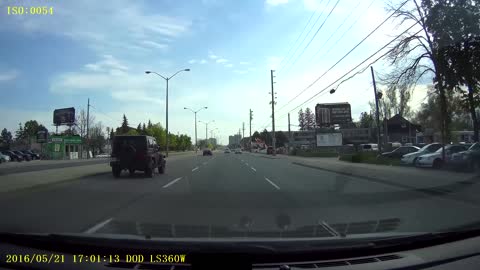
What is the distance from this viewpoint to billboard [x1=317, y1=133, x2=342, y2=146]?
258 feet

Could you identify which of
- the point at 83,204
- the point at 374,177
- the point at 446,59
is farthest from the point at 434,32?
the point at 83,204

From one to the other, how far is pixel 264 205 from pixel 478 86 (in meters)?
18.8

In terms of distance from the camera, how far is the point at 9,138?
161750 mm

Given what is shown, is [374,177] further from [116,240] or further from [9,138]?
[9,138]

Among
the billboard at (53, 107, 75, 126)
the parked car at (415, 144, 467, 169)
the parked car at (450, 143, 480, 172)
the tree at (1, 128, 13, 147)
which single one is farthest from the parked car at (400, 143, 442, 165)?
the tree at (1, 128, 13, 147)

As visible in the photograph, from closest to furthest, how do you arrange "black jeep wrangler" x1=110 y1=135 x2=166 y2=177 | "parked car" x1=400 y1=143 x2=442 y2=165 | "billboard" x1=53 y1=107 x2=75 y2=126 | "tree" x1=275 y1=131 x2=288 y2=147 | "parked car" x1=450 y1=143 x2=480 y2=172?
"parked car" x1=450 y1=143 x2=480 y2=172 → "black jeep wrangler" x1=110 y1=135 x2=166 y2=177 → "parked car" x1=400 y1=143 x2=442 y2=165 → "billboard" x1=53 y1=107 x2=75 y2=126 → "tree" x1=275 y1=131 x2=288 y2=147

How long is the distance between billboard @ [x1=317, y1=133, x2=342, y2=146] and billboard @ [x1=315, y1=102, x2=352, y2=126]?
350 centimetres

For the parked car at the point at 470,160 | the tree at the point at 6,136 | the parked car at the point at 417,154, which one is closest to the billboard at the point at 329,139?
the parked car at the point at 417,154

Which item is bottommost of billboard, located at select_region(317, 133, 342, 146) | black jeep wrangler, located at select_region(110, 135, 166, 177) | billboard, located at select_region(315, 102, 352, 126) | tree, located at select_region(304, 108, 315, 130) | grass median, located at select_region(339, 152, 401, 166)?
grass median, located at select_region(339, 152, 401, 166)

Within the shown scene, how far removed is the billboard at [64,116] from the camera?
94.2 metres

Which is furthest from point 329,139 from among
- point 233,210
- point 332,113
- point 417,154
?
point 233,210

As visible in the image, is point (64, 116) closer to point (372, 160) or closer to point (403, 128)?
point (403, 128)

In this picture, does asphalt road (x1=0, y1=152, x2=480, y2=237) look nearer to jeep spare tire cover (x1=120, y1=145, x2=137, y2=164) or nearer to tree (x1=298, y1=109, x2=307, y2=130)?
jeep spare tire cover (x1=120, y1=145, x2=137, y2=164)

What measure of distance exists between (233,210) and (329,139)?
69.8m
